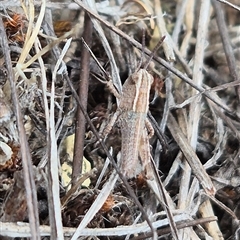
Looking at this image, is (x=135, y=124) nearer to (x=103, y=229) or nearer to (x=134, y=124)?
(x=134, y=124)

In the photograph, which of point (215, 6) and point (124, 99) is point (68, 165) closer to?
point (124, 99)

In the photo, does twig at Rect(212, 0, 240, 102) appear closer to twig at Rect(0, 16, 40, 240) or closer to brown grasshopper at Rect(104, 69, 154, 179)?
brown grasshopper at Rect(104, 69, 154, 179)

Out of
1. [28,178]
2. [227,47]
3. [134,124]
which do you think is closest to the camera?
[28,178]

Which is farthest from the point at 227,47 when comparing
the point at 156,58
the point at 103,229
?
the point at 103,229

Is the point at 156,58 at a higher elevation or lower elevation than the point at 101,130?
higher

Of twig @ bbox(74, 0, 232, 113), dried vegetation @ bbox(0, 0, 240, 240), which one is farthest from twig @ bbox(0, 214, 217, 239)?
twig @ bbox(74, 0, 232, 113)

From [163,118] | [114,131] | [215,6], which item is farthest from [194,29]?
[114,131]

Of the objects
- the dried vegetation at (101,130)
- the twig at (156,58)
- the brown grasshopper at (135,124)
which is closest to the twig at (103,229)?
the dried vegetation at (101,130)

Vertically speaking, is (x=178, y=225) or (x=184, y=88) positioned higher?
(x=184, y=88)

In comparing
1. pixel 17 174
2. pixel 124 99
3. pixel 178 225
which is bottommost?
pixel 178 225
